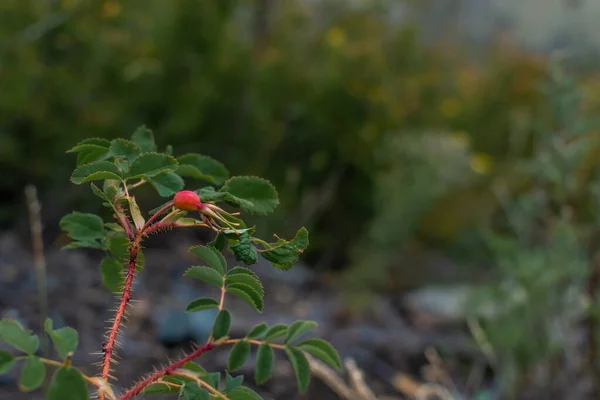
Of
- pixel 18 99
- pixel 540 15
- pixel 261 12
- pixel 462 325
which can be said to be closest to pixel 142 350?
pixel 18 99

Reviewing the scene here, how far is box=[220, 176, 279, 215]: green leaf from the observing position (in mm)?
768

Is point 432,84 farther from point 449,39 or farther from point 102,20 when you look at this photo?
point 449,39

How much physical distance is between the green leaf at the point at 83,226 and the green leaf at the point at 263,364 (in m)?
0.22

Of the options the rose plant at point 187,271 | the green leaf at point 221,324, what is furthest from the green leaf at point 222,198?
the green leaf at point 221,324

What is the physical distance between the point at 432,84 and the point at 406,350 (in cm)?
177

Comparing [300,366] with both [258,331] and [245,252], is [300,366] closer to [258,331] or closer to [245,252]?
[258,331]

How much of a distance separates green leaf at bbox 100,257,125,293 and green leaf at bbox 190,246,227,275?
0.21 m

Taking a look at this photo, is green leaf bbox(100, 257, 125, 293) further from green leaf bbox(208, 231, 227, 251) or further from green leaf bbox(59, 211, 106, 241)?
green leaf bbox(208, 231, 227, 251)

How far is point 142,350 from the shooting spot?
7.04 ft

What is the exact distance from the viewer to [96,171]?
702mm

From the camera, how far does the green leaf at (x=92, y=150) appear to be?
74cm

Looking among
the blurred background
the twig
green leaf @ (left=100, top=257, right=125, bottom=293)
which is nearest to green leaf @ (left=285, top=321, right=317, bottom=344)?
green leaf @ (left=100, top=257, right=125, bottom=293)

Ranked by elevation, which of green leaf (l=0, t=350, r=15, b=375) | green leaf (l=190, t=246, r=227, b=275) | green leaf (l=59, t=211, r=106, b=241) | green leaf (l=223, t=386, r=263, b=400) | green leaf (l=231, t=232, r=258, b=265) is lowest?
green leaf (l=223, t=386, r=263, b=400)

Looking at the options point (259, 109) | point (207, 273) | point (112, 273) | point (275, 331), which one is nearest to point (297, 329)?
point (275, 331)
